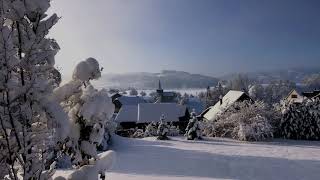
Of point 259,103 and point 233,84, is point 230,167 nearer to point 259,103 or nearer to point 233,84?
point 259,103

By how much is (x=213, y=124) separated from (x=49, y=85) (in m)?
24.4

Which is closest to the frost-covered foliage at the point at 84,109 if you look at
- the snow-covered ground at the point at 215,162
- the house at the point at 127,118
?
the snow-covered ground at the point at 215,162

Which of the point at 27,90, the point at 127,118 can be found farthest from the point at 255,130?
the point at 127,118

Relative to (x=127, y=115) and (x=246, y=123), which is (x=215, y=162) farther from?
(x=127, y=115)

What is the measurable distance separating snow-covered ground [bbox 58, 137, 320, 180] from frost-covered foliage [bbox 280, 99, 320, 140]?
4.90 m

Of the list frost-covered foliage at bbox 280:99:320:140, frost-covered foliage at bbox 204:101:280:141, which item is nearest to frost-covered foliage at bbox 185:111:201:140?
frost-covered foliage at bbox 204:101:280:141

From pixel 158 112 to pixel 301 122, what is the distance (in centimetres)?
2751

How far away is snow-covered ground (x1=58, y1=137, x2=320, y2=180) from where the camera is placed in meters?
13.5

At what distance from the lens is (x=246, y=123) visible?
2645 cm

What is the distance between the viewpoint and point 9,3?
412 centimetres

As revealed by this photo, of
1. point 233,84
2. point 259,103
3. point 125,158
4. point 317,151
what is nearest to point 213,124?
point 259,103

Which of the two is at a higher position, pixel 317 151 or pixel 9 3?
pixel 9 3

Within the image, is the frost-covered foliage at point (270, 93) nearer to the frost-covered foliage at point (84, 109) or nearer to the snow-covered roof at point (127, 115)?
the snow-covered roof at point (127, 115)

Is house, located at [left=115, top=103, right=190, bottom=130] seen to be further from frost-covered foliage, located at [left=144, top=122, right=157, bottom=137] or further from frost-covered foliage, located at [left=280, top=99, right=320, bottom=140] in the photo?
frost-covered foliage, located at [left=280, top=99, right=320, bottom=140]
